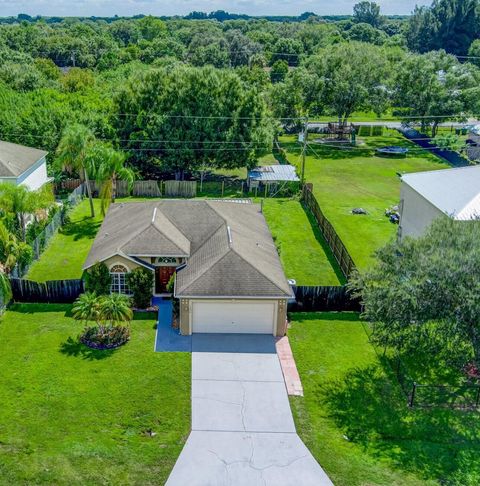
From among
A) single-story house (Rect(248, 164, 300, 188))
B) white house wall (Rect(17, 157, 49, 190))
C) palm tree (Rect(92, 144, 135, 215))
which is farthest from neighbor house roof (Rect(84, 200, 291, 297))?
single-story house (Rect(248, 164, 300, 188))

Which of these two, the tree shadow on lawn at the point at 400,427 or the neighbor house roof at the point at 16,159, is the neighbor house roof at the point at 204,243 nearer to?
the tree shadow on lawn at the point at 400,427

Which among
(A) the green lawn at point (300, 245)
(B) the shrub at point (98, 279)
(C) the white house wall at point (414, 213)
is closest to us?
(B) the shrub at point (98, 279)

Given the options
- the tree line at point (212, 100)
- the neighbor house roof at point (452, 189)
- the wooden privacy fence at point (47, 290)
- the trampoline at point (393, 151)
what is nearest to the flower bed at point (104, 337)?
the wooden privacy fence at point (47, 290)

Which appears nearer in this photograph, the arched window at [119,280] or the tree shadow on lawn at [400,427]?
the tree shadow on lawn at [400,427]

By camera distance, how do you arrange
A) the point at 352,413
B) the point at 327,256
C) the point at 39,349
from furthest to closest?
the point at 327,256 < the point at 39,349 < the point at 352,413

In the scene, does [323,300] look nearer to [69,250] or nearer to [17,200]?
[69,250]

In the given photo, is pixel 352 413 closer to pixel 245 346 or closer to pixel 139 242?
pixel 245 346

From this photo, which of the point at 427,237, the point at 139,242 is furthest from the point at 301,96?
the point at 427,237
